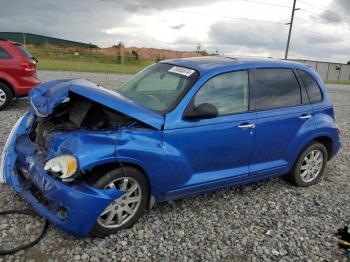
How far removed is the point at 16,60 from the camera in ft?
30.1

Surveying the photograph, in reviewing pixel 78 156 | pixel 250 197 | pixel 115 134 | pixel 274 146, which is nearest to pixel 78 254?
pixel 78 156

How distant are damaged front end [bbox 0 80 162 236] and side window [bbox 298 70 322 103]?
96.5 inches

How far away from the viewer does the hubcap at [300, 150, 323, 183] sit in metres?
5.27

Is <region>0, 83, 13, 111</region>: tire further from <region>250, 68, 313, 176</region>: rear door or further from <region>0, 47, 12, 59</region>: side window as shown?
<region>250, 68, 313, 176</region>: rear door

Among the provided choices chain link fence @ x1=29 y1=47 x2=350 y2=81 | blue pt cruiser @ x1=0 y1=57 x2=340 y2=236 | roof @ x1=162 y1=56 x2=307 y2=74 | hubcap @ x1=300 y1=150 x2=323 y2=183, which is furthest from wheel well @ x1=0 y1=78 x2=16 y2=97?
chain link fence @ x1=29 y1=47 x2=350 y2=81

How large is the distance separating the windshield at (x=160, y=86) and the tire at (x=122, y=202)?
80cm

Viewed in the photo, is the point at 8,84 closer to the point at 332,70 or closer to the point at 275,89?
the point at 275,89

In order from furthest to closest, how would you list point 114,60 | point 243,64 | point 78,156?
1. point 114,60
2. point 243,64
3. point 78,156

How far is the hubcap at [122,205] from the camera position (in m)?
3.56

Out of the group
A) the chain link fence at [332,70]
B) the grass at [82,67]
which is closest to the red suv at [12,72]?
the grass at [82,67]

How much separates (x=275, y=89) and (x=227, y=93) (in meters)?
0.81

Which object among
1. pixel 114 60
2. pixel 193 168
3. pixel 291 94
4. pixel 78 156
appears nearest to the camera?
pixel 78 156

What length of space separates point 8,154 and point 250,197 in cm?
298

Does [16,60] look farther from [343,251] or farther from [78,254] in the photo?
[343,251]
